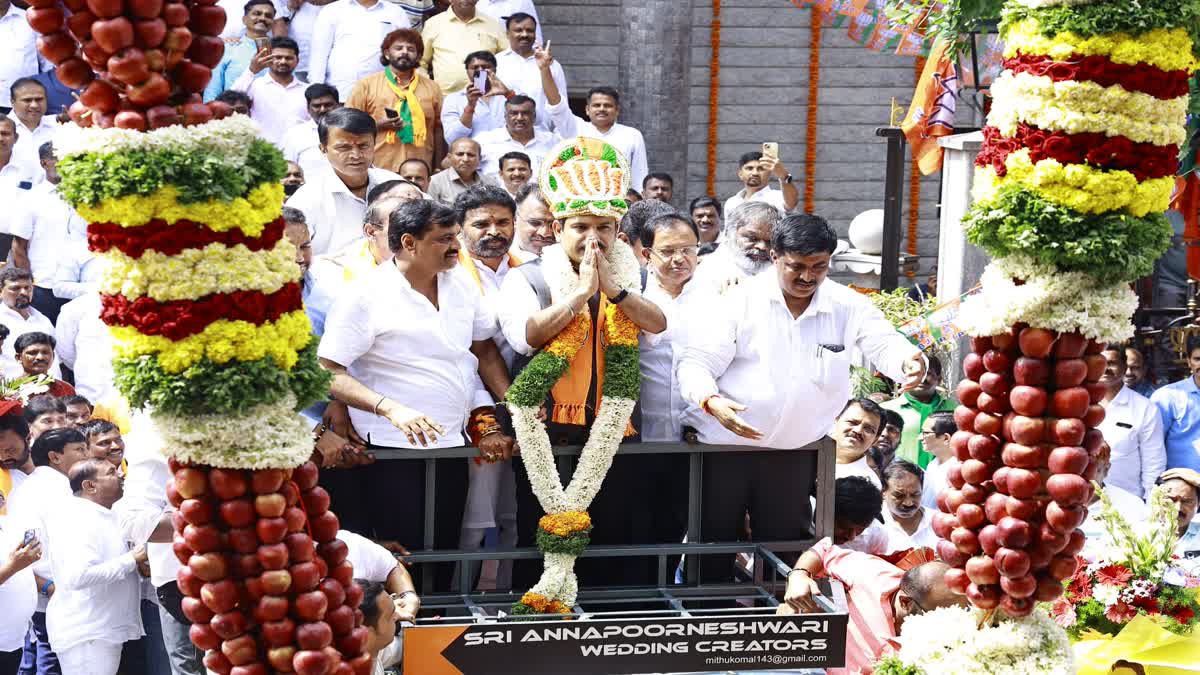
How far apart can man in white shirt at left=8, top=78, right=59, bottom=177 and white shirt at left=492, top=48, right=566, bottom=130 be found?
2978 mm

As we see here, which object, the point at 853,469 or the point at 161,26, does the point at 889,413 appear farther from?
the point at 161,26

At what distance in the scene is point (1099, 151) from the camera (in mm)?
3998

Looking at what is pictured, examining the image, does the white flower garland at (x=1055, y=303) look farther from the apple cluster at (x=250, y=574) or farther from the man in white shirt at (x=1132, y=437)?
the man in white shirt at (x=1132, y=437)

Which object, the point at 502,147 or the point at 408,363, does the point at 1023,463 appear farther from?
the point at 502,147

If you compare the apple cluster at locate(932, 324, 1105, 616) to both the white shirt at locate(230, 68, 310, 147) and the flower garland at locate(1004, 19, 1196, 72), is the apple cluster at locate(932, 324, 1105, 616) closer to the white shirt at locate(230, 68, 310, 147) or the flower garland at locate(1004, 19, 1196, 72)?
the flower garland at locate(1004, 19, 1196, 72)

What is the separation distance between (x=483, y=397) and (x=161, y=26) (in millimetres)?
2509

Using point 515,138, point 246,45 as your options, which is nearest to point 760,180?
point 515,138

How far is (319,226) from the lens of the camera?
7.29 m

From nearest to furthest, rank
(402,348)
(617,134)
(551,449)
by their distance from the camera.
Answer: (402,348) → (551,449) → (617,134)

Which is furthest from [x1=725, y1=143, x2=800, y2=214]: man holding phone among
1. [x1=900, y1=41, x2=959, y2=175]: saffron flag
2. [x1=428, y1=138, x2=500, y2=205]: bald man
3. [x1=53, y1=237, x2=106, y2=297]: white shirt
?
[x1=53, y1=237, x2=106, y2=297]: white shirt

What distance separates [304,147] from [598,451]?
407cm

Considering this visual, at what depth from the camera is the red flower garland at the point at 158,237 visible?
145 inches

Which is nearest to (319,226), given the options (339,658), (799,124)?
(339,658)

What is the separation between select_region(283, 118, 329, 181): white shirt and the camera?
8836 millimetres
